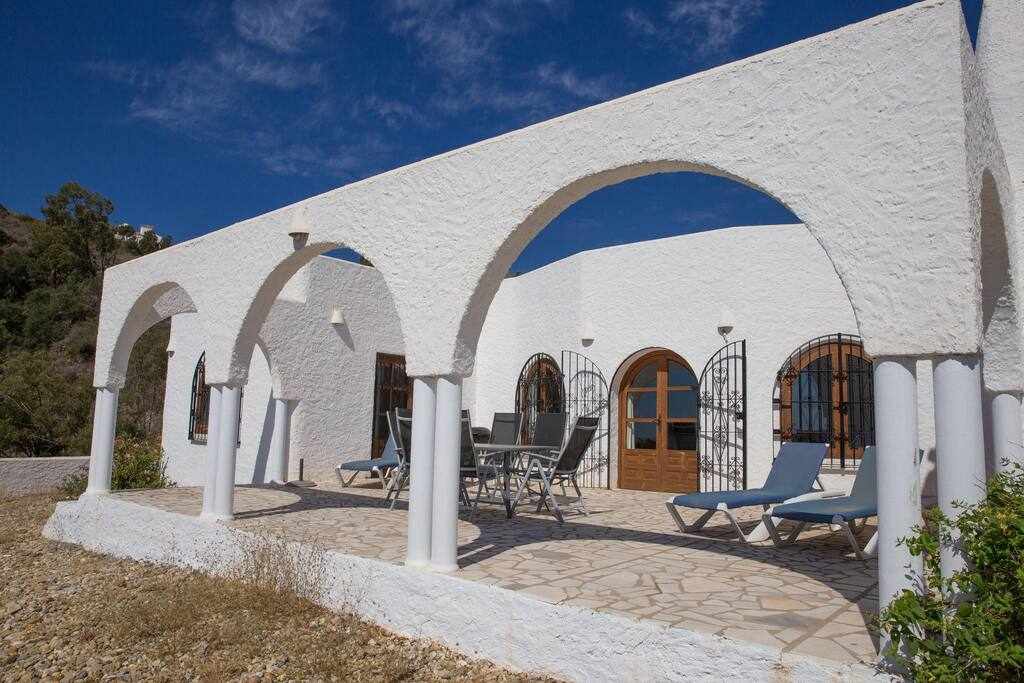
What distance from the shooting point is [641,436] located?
33.7ft

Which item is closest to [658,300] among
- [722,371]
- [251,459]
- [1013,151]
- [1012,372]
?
[722,371]

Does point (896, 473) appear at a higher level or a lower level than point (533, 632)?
higher

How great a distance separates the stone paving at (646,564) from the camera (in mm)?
3445

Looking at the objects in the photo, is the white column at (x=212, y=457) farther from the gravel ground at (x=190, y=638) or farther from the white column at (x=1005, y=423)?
the white column at (x=1005, y=423)

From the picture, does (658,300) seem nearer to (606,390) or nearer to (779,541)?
(606,390)

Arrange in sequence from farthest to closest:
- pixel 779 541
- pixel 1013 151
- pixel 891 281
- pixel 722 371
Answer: pixel 722 371
pixel 1013 151
pixel 779 541
pixel 891 281

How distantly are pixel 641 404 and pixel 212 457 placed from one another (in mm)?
6011

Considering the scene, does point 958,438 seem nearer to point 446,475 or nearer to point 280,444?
point 446,475

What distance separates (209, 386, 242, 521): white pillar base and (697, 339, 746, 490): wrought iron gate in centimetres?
571

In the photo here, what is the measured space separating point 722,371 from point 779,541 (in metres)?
3.88

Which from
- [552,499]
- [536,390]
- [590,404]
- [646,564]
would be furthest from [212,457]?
[536,390]

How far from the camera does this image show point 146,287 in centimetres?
801

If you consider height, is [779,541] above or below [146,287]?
below

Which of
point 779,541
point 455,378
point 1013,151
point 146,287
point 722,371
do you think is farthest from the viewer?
point 722,371
